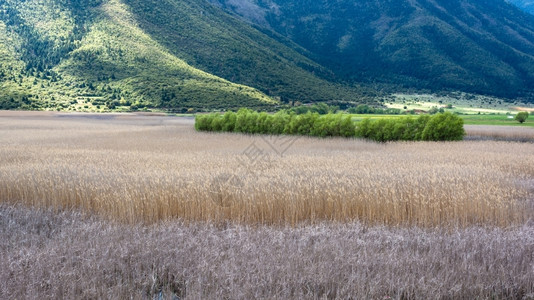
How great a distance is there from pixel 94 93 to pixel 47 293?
71.8 meters

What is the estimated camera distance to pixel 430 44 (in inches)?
4783

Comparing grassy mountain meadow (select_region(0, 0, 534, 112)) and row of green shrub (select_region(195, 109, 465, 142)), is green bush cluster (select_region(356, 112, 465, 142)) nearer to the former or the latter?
row of green shrub (select_region(195, 109, 465, 142))

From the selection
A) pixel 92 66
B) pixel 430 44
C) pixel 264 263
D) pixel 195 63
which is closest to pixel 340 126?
pixel 264 263

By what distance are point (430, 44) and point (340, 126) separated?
10719 centimetres

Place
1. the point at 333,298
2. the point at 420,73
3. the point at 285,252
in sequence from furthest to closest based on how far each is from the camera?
the point at 420,73, the point at 285,252, the point at 333,298

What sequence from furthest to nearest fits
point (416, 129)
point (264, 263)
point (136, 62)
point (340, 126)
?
point (136, 62)
point (340, 126)
point (416, 129)
point (264, 263)

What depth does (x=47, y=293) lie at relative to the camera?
4391 mm

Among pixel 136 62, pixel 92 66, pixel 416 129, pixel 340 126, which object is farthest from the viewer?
pixel 136 62

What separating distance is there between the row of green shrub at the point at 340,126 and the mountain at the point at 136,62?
32.1 meters

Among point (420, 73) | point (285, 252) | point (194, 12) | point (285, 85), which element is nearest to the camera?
point (285, 252)

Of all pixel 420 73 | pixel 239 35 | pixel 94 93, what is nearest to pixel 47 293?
pixel 94 93

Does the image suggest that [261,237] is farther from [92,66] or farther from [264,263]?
[92,66]

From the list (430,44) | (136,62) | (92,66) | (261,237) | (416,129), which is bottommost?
(261,237)

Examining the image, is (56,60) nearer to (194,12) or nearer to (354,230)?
(194,12)
